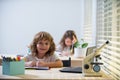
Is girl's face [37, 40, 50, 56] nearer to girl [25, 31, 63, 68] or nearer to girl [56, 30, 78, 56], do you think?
girl [25, 31, 63, 68]

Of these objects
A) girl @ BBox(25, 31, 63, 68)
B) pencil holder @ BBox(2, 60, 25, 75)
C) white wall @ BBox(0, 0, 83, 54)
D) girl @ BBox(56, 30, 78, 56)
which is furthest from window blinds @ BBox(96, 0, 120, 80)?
white wall @ BBox(0, 0, 83, 54)

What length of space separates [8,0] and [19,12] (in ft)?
1.24

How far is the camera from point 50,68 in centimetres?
300

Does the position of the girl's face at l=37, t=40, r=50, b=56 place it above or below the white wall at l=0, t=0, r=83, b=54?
below

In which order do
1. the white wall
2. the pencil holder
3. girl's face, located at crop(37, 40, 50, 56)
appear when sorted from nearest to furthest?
the pencil holder
girl's face, located at crop(37, 40, 50, 56)
the white wall

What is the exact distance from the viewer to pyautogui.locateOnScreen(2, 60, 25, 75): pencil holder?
2.44 m

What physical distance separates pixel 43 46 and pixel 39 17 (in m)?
3.23

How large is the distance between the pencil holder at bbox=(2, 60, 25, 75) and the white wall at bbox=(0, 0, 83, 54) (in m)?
3.91

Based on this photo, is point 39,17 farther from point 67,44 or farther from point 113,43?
point 113,43

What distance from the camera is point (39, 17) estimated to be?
640 cm

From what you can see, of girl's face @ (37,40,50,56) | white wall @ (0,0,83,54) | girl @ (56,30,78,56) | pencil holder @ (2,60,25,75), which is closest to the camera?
pencil holder @ (2,60,25,75)

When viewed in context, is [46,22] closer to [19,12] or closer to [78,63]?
[19,12]

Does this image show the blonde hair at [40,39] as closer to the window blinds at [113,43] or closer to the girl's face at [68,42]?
the window blinds at [113,43]

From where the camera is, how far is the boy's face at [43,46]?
10.6 ft
